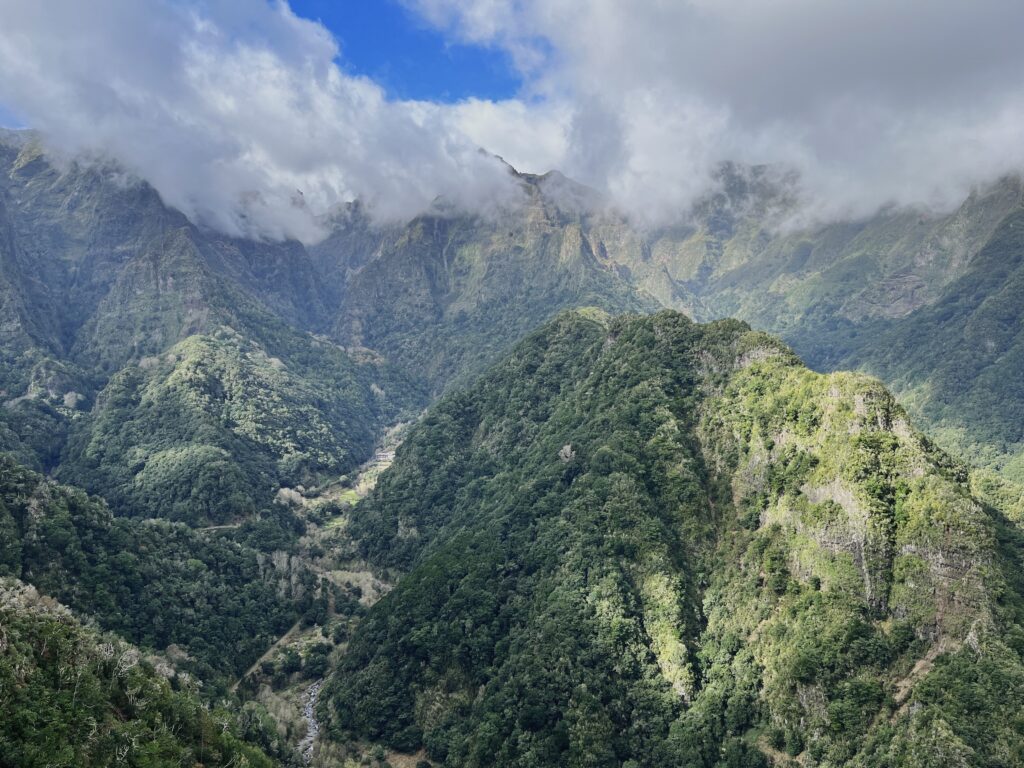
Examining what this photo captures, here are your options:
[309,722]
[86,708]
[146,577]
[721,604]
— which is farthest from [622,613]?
[146,577]

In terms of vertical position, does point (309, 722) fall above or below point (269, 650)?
below

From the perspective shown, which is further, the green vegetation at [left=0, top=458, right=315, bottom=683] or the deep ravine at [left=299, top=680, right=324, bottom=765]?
the green vegetation at [left=0, top=458, right=315, bottom=683]

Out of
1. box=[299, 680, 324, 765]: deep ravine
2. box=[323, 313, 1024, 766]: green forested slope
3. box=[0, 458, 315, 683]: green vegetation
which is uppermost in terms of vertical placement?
box=[323, 313, 1024, 766]: green forested slope

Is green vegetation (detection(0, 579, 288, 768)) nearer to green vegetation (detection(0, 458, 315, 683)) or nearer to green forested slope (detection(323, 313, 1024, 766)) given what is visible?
green vegetation (detection(0, 458, 315, 683))

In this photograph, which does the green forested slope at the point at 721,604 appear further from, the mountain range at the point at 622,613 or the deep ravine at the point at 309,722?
the deep ravine at the point at 309,722

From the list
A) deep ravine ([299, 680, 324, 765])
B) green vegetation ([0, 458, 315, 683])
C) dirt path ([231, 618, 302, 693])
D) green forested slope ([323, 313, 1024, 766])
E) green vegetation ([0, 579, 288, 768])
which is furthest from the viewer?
dirt path ([231, 618, 302, 693])

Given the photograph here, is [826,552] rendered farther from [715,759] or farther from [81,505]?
[81,505]

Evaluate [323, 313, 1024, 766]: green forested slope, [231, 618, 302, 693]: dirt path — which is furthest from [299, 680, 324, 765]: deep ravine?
[231, 618, 302, 693]: dirt path

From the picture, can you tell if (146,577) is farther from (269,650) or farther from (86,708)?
(86,708)

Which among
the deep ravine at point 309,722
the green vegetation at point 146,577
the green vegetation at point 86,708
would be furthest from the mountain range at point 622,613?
the deep ravine at point 309,722
